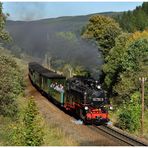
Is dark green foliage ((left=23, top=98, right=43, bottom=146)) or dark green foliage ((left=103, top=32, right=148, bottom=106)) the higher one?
dark green foliage ((left=103, top=32, right=148, bottom=106))

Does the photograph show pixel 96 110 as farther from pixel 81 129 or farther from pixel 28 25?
pixel 28 25

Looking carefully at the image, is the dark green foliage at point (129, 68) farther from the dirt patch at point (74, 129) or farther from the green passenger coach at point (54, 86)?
the dirt patch at point (74, 129)

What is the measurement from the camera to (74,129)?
3519 centimetres

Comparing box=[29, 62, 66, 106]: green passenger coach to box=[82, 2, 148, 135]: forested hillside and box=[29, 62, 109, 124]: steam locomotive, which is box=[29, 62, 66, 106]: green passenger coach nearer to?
box=[29, 62, 109, 124]: steam locomotive

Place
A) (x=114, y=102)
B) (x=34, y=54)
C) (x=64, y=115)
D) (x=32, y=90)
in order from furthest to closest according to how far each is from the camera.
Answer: (x=34, y=54) < (x=32, y=90) < (x=114, y=102) < (x=64, y=115)

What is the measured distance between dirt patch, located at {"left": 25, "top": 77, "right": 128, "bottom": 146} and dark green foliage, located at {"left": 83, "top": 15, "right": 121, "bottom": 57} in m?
22.0

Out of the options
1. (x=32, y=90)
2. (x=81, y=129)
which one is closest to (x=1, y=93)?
(x=81, y=129)

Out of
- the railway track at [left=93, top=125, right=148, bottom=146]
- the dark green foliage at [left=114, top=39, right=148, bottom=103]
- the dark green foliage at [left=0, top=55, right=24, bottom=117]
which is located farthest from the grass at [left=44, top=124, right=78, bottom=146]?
the dark green foliage at [left=114, top=39, right=148, bottom=103]

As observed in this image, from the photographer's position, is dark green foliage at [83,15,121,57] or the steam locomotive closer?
the steam locomotive

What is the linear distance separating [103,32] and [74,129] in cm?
3739

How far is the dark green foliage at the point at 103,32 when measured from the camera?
228ft

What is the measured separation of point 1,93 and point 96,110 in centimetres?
888

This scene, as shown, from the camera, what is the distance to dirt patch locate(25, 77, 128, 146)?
30328 mm

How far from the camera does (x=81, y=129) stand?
3541cm
